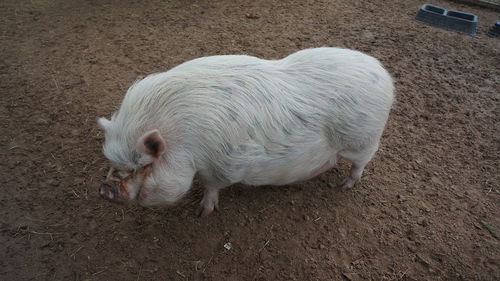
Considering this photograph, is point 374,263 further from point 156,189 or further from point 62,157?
point 62,157

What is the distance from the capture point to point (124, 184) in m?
2.44

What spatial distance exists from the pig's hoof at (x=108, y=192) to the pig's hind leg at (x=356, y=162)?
72.0 inches

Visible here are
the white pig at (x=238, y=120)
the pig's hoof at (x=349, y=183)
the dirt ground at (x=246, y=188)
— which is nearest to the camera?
the white pig at (x=238, y=120)

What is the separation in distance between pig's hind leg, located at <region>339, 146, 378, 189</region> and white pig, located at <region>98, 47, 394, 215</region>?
0.17 metres

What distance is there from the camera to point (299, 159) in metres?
2.75

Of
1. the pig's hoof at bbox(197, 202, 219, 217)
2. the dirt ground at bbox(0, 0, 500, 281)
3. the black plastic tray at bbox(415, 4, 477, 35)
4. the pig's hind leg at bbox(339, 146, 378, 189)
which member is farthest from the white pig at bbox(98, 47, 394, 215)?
the black plastic tray at bbox(415, 4, 477, 35)

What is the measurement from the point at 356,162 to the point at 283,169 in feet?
2.59

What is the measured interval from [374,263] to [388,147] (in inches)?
55.2

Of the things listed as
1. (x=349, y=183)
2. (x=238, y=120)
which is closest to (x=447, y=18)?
(x=349, y=183)

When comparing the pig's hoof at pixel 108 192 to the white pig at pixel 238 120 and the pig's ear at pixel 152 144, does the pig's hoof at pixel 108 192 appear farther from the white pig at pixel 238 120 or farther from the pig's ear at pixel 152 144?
the pig's ear at pixel 152 144

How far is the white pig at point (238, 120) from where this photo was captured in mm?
2354

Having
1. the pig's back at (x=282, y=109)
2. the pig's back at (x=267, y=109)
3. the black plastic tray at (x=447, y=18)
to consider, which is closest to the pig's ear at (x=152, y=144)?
the pig's back at (x=267, y=109)

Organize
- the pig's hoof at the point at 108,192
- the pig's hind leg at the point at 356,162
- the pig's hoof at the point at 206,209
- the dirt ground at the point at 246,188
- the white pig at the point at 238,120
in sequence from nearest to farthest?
the white pig at the point at 238,120 < the pig's hoof at the point at 108,192 < the dirt ground at the point at 246,188 < the pig's hind leg at the point at 356,162 < the pig's hoof at the point at 206,209

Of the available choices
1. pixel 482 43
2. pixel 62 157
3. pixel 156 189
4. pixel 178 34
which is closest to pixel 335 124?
pixel 156 189
